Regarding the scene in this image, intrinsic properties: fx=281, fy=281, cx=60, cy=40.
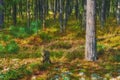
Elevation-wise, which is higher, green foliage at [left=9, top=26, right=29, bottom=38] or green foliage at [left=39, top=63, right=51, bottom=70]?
green foliage at [left=9, top=26, right=29, bottom=38]

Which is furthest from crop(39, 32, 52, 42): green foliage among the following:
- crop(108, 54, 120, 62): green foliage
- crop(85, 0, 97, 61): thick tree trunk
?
crop(85, 0, 97, 61): thick tree trunk

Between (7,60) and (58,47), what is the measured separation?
5.64 m

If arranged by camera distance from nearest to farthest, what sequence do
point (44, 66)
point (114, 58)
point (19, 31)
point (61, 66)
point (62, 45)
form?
point (19, 31), point (44, 66), point (61, 66), point (114, 58), point (62, 45)

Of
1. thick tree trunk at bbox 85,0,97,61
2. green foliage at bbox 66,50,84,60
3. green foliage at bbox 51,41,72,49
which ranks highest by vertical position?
thick tree trunk at bbox 85,0,97,61

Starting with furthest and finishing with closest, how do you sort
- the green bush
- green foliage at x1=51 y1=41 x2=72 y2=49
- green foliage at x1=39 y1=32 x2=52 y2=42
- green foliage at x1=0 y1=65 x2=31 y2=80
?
green foliage at x1=39 y1=32 x2=52 y2=42, green foliage at x1=51 y1=41 x2=72 y2=49, the green bush, green foliage at x1=0 y1=65 x2=31 y2=80

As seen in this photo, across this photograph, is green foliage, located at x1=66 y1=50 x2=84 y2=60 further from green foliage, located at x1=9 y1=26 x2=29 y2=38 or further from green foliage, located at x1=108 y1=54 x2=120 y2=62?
green foliage, located at x1=9 y1=26 x2=29 y2=38

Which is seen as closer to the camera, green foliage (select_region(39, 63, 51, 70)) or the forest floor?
the forest floor

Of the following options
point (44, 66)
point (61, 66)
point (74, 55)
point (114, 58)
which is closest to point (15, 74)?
point (44, 66)

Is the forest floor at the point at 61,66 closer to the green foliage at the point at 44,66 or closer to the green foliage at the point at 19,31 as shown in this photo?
the green foliage at the point at 44,66

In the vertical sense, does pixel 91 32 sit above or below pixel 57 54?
above

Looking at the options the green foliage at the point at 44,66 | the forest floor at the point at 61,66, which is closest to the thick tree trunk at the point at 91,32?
the forest floor at the point at 61,66

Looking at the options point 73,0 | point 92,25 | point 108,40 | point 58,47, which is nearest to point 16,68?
point 92,25

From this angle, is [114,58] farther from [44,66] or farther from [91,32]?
[44,66]

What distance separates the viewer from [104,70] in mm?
12555
